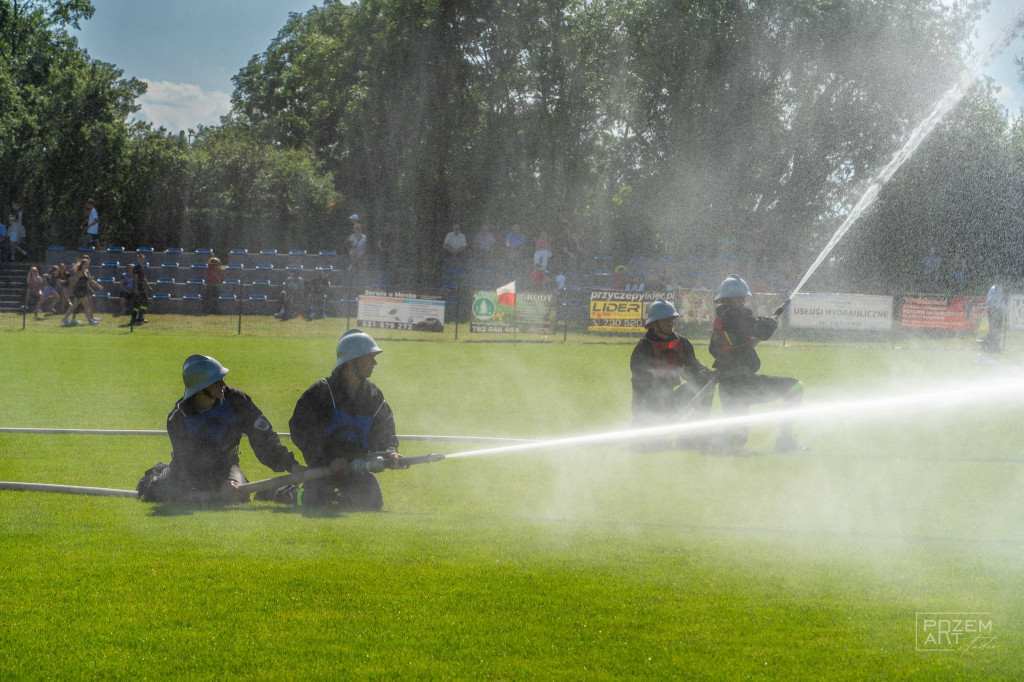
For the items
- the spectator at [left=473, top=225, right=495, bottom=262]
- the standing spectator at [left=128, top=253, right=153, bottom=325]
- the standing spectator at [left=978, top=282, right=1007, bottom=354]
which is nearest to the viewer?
the standing spectator at [left=978, top=282, right=1007, bottom=354]

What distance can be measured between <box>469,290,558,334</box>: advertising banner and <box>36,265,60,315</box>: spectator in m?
15.7

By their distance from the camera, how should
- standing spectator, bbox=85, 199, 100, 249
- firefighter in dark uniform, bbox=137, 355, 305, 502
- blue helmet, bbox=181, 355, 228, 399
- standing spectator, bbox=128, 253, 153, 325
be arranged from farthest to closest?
standing spectator, bbox=85, 199, 100, 249
standing spectator, bbox=128, 253, 153, 325
firefighter in dark uniform, bbox=137, 355, 305, 502
blue helmet, bbox=181, 355, 228, 399

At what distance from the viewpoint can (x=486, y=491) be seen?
9.13m

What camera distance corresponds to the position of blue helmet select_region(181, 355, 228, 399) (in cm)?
784

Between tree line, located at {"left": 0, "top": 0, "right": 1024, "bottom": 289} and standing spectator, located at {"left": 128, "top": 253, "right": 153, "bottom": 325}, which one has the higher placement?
tree line, located at {"left": 0, "top": 0, "right": 1024, "bottom": 289}

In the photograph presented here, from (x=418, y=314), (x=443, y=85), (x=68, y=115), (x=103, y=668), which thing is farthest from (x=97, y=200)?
(x=103, y=668)

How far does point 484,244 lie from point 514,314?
8.83 m

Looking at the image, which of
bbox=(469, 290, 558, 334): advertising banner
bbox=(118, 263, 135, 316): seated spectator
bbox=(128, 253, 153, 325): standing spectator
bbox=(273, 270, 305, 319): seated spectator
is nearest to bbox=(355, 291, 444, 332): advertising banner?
bbox=(469, 290, 558, 334): advertising banner

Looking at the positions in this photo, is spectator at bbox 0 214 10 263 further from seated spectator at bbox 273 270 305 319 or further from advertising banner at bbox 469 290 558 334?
advertising banner at bbox 469 290 558 334

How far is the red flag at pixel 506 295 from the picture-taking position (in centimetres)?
3142

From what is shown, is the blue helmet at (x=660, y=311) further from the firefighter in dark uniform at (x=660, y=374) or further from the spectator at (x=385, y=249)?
the spectator at (x=385, y=249)

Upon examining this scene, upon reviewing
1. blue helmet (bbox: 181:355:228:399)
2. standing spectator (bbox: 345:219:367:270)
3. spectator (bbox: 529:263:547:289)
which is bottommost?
blue helmet (bbox: 181:355:228:399)

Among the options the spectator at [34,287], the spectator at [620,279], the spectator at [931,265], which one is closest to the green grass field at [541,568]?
the spectator at [620,279]

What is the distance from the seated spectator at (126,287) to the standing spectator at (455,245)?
1199cm
